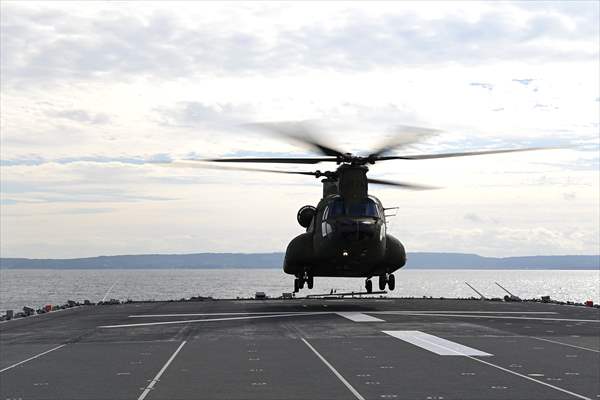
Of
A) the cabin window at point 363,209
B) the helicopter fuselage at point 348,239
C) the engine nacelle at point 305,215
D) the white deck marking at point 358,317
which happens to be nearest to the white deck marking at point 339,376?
the white deck marking at point 358,317

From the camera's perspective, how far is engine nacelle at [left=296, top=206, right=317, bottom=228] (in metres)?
50.1

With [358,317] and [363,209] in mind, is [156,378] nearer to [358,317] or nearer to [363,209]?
[358,317]

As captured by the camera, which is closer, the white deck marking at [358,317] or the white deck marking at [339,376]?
the white deck marking at [339,376]

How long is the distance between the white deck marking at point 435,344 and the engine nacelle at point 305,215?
17625mm

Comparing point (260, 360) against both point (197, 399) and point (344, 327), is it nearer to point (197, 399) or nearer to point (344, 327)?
point (197, 399)

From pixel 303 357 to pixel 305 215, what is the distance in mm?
25856

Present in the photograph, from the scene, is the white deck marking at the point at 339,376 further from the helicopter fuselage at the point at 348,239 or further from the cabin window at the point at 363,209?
the cabin window at the point at 363,209

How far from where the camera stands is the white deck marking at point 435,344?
25938 mm

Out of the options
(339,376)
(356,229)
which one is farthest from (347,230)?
(339,376)

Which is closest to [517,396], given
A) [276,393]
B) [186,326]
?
[276,393]

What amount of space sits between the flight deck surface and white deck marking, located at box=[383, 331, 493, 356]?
4 cm

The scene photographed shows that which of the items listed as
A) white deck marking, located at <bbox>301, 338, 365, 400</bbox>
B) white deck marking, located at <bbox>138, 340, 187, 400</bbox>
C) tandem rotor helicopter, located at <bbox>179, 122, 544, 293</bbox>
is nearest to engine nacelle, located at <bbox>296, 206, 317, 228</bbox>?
tandem rotor helicopter, located at <bbox>179, 122, 544, 293</bbox>

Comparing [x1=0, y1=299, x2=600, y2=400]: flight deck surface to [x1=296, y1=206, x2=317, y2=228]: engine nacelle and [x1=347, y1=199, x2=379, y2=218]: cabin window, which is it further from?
[x1=296, y1=206, x2=317, y2=228]: engine nacelle

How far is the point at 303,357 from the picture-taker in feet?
81.2
